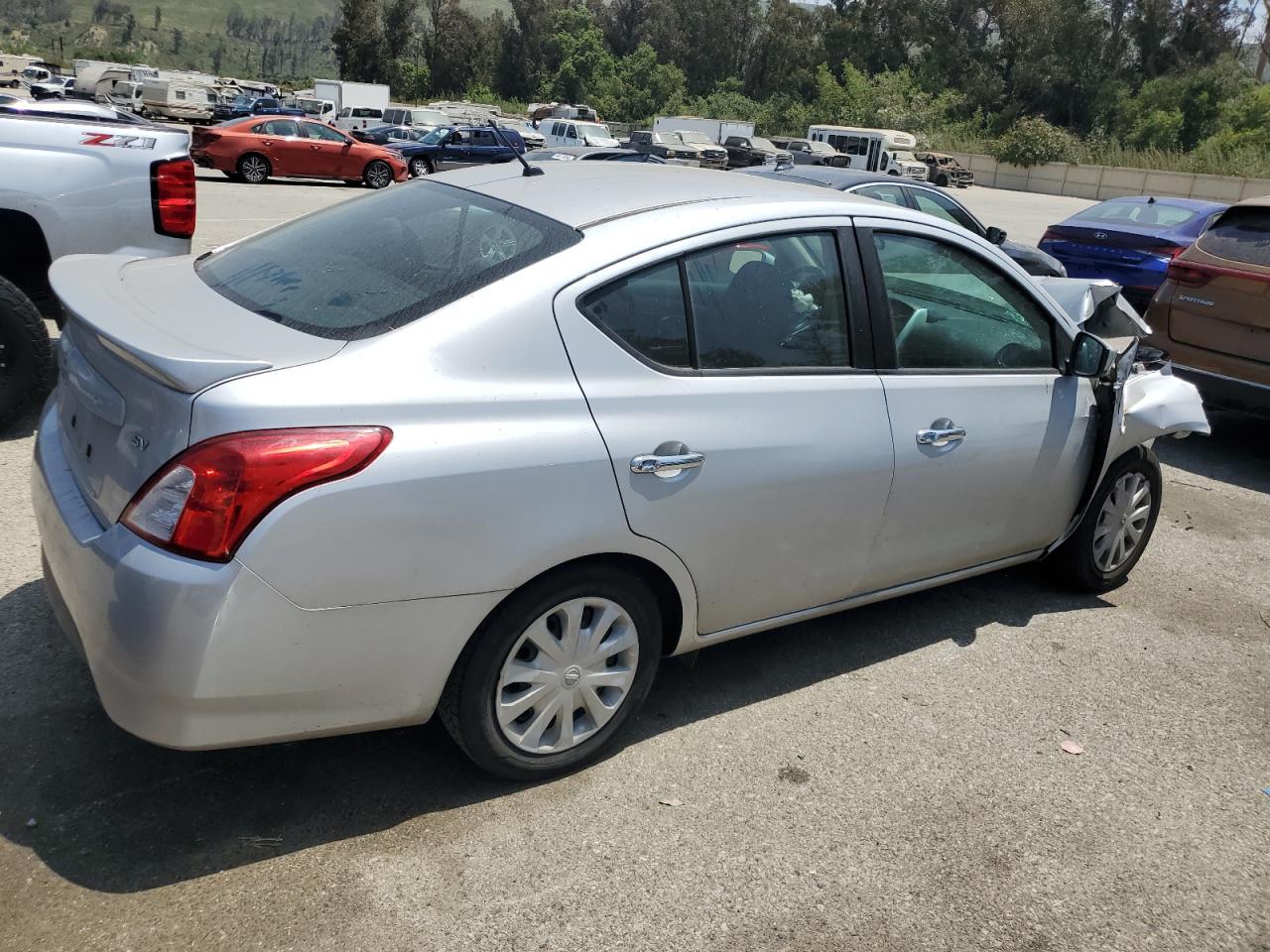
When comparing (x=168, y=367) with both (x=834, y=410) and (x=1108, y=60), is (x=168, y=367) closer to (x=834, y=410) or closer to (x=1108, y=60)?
(x=834, y=410)

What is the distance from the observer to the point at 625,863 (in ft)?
9.21

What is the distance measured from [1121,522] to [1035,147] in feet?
191

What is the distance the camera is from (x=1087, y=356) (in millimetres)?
4133

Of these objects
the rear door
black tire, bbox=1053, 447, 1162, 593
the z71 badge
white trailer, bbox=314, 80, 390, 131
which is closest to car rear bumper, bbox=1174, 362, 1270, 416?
the rear door

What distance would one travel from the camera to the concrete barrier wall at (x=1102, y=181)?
4628cm

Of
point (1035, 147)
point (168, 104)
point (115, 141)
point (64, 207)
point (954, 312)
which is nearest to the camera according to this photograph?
point (954, 312)

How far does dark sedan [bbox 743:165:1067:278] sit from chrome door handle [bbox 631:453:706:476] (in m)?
7.12

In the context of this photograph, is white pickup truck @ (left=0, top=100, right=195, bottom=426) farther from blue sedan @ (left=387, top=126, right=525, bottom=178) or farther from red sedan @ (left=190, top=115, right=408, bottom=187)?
blue sedan @ (left=387, top=126, right=525, bottom=178)

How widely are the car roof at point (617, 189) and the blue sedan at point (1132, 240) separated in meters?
8.90

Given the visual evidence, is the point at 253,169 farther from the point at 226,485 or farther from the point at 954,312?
the point at 226,485

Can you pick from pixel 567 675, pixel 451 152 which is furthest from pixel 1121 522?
pixel 451 152

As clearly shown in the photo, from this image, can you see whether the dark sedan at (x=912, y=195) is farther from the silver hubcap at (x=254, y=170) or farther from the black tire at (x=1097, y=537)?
the silver hubcap at (x=254, y=170)

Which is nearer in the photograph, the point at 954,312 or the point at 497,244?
the point at 497,244

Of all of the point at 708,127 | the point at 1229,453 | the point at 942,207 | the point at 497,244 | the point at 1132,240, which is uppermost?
the point at 708,127
